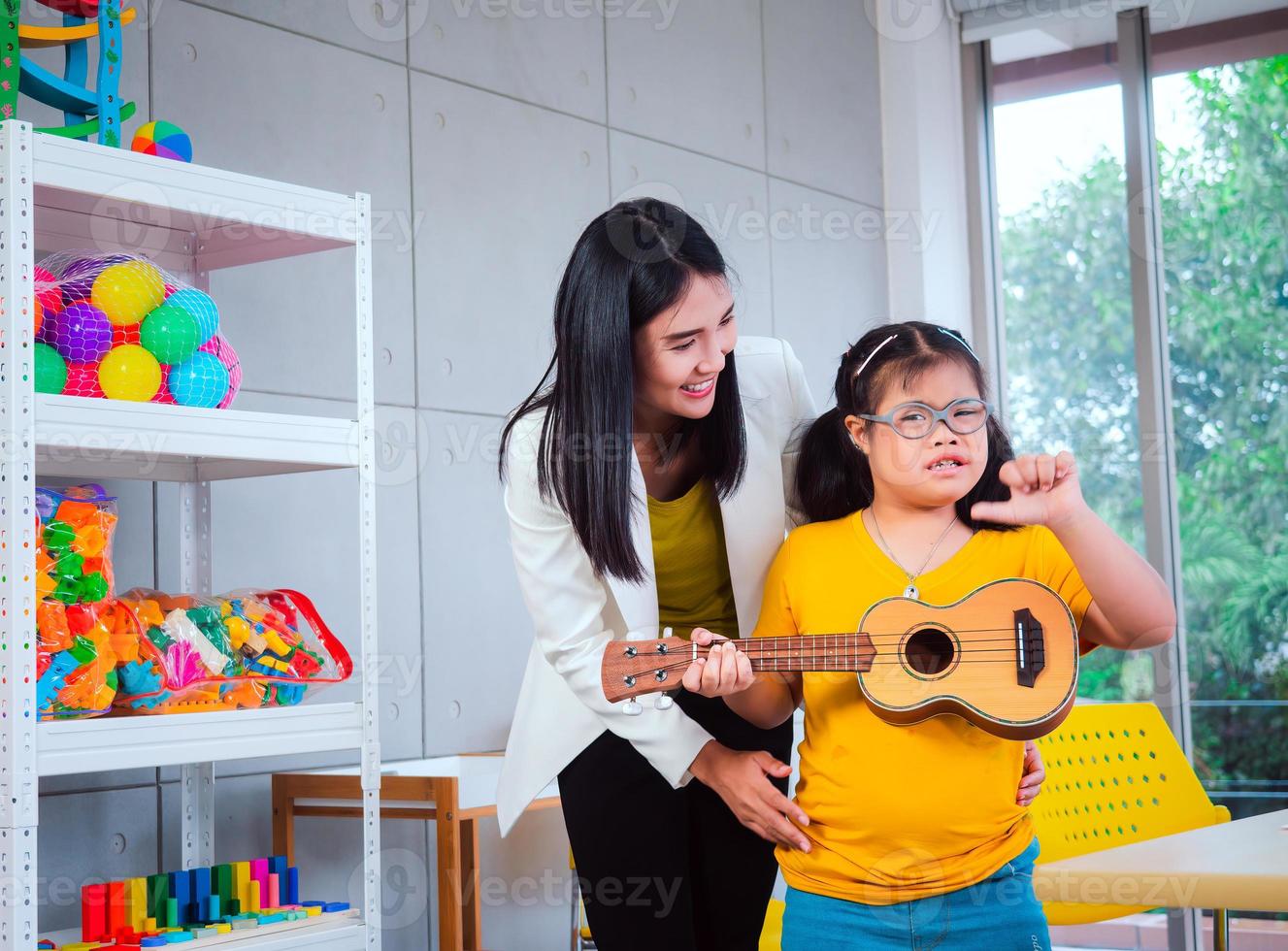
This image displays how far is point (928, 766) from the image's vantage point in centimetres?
139

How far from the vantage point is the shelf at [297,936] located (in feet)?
6.15

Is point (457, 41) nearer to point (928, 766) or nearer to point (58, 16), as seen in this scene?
point (58, 16)

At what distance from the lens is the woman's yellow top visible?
5.54 ft

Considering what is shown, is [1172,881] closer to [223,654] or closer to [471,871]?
[223,654]

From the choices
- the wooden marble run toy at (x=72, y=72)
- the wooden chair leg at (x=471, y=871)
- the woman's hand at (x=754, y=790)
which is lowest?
the wooden chair leg at (x=471, y=871)

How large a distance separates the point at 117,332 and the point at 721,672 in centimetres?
103

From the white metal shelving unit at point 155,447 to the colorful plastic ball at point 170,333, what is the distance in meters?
0.10

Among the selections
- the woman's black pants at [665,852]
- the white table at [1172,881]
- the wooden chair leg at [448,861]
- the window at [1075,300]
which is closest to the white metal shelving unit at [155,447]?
the wooden chair leg at [448,861]

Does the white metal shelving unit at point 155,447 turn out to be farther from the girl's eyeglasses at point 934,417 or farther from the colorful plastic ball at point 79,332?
the girl's eyeglasses at point 934,417

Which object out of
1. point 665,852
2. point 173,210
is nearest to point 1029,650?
point 665,852

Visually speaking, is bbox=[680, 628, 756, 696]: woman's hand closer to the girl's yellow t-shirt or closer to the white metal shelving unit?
the girl's yellow t-shirt

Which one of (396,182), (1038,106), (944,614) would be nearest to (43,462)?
(396,182)

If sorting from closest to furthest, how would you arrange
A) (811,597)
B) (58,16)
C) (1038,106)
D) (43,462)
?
1. (811,597)
2. (43,462)
3. (58,16)
4. (1038,106)

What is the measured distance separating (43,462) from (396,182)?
115 centimetres
